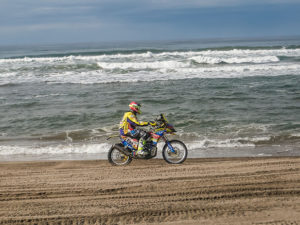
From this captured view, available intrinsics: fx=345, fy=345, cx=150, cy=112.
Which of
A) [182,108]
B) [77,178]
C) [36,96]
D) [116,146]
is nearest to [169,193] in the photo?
[77,178]

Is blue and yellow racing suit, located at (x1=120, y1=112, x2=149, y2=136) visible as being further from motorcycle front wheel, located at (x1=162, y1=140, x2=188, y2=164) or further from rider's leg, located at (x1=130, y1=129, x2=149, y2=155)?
motorcycle front wheel, located at (x1=162, y1=140, x2=188, y2=164)

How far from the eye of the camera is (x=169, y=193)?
5.60m

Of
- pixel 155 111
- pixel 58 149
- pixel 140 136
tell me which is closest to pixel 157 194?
pixel 140 136

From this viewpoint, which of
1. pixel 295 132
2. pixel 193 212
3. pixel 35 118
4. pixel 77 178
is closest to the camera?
pixel 193 212

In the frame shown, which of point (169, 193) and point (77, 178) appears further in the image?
point (77, 178)

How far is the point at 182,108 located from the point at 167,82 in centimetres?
854

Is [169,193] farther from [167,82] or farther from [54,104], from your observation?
[167,82]

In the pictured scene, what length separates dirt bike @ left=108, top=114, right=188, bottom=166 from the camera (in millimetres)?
7668

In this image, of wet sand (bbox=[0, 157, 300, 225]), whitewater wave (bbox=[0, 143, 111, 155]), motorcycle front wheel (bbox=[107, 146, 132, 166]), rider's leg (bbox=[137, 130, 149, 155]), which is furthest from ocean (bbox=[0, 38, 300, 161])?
wet sand (bbox=[0, 157, 300, 225])

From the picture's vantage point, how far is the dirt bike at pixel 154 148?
767 centimetres

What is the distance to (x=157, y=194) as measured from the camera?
5574mm

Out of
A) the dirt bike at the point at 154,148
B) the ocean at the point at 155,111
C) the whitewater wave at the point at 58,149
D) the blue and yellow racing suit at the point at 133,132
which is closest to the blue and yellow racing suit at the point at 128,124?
the blue and yellow racing suit at the point at 133,132

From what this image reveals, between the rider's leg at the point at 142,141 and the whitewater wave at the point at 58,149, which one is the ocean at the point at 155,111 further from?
the rider's leg at the point at 142,141

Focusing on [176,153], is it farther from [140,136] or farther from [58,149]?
[58,149]
